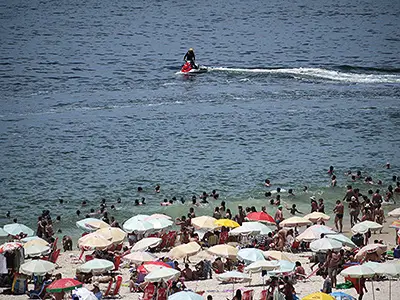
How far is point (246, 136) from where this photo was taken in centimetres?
5216

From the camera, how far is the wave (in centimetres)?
6856

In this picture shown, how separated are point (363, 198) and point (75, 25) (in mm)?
75062

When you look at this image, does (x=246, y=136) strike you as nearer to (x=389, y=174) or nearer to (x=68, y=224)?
(x=389, y=174)

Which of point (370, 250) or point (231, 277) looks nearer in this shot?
point (231, 277)

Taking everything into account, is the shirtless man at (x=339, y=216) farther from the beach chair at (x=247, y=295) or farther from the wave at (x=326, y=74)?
the wave at (x=326, y=74)

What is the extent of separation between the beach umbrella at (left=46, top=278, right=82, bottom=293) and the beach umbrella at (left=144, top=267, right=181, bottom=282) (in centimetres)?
217

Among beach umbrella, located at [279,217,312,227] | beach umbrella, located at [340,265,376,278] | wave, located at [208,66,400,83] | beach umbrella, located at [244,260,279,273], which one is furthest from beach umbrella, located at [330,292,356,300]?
wave, located at [208,66,400,83]

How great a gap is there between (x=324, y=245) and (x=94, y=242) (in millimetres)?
8154

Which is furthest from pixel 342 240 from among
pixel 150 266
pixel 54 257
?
pixel 54 257

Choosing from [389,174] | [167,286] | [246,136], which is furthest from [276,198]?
[167,286]

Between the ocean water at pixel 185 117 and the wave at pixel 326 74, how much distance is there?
0.62ft

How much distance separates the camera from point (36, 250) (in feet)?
99.9

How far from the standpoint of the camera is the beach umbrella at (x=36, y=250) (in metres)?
30.3

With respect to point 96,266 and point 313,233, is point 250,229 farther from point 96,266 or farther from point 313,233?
point 96,266
